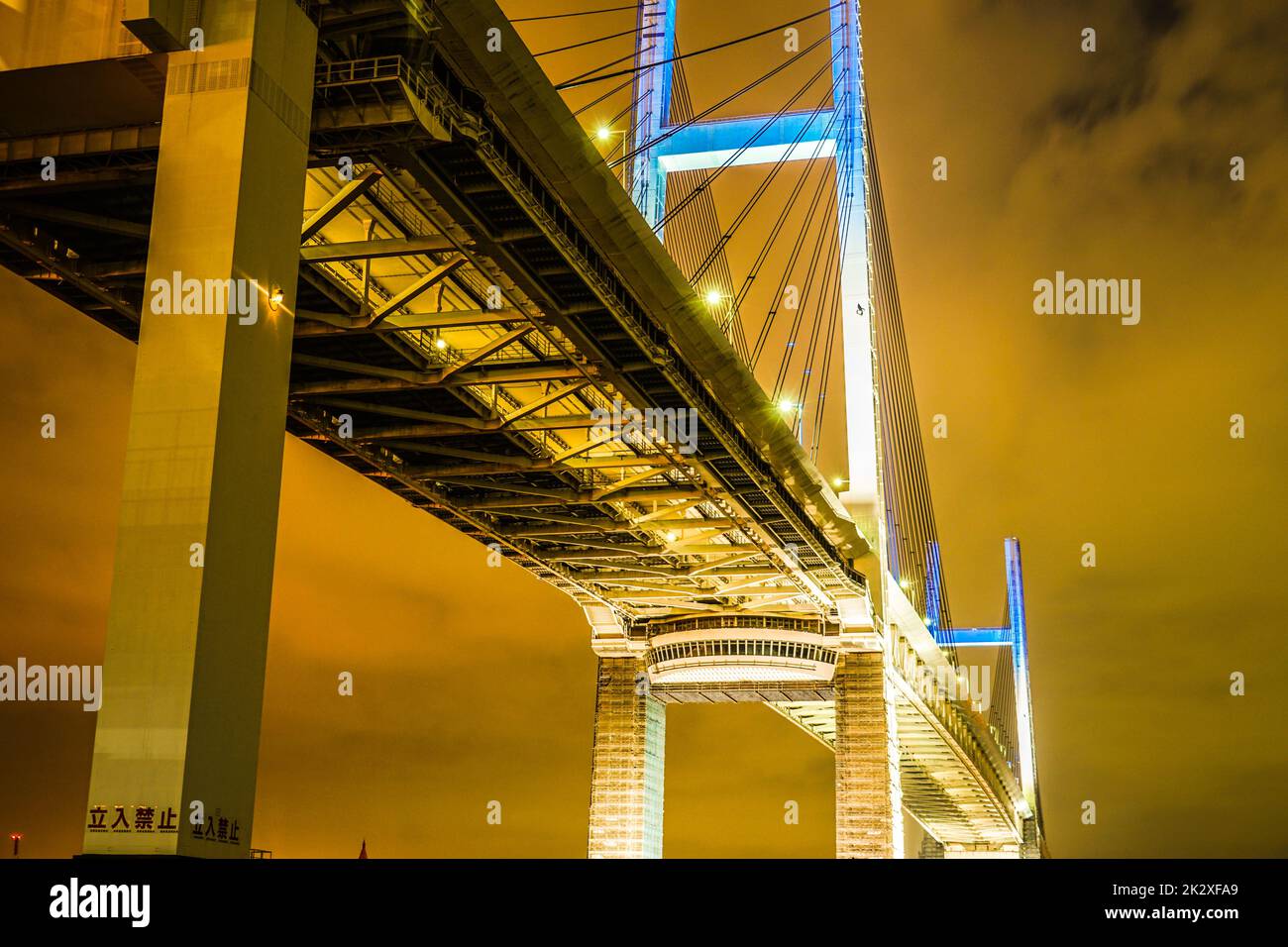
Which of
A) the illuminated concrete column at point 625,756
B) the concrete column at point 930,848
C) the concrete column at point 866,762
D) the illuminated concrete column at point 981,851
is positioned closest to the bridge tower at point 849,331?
the concrete column at point 866,762

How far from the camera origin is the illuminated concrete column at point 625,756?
70.4m

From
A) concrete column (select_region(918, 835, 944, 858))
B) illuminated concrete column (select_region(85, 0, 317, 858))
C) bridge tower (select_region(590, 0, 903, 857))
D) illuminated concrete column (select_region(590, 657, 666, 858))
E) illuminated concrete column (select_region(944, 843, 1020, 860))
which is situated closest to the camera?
illuminated concrete column (select_region(85, 0, 317, 858))

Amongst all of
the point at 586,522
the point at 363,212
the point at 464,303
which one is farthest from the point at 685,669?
the point at 363,212

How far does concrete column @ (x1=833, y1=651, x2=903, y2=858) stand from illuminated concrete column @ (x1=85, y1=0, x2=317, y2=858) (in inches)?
1932

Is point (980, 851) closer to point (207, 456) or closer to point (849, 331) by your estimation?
point (849, 331)

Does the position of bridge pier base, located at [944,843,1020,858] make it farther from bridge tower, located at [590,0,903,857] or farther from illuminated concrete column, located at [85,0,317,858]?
illuminated concrete column, located at [85,0,317,858]

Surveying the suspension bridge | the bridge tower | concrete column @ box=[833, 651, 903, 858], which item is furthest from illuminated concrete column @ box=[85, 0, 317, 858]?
concrete column @ box=[833, 651, 903, 858]

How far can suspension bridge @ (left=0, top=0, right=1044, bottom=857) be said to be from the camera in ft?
57.1

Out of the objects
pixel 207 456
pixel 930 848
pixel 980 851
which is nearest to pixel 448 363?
pixel 207 456

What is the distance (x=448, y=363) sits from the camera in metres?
39.6

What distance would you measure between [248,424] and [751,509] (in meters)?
31.6

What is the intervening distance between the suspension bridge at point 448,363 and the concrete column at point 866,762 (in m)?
0.14

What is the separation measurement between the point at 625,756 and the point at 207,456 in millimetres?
56710
